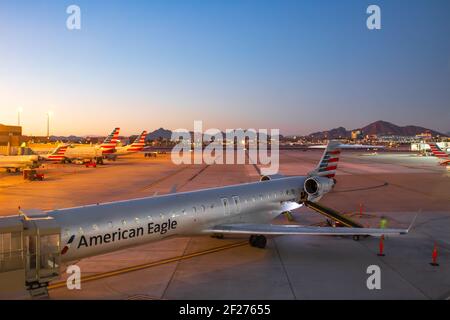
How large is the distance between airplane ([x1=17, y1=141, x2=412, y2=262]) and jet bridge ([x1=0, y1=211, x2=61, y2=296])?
0.56 meters

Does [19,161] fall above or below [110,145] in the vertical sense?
below

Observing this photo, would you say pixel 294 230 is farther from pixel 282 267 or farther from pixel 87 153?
pixel 87 153

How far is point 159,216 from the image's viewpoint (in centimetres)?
1431

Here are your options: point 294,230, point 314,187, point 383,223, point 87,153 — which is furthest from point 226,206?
point 87,153

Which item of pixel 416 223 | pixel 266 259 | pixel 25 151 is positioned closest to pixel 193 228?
pixel 266 259

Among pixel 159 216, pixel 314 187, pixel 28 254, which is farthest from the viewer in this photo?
pixel 314 187

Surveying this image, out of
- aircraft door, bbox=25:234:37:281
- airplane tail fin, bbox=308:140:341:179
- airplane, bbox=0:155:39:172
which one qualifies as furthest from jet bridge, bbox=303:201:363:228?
airplane, bbox=0:155:39:172

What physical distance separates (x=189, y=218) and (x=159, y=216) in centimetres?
152

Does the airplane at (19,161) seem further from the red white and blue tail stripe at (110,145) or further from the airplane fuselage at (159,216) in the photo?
the airplane fuselage at (159,216)

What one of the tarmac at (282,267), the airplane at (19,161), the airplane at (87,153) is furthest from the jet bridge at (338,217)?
the airplane at (87,153)

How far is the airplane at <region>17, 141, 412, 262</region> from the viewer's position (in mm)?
12273
